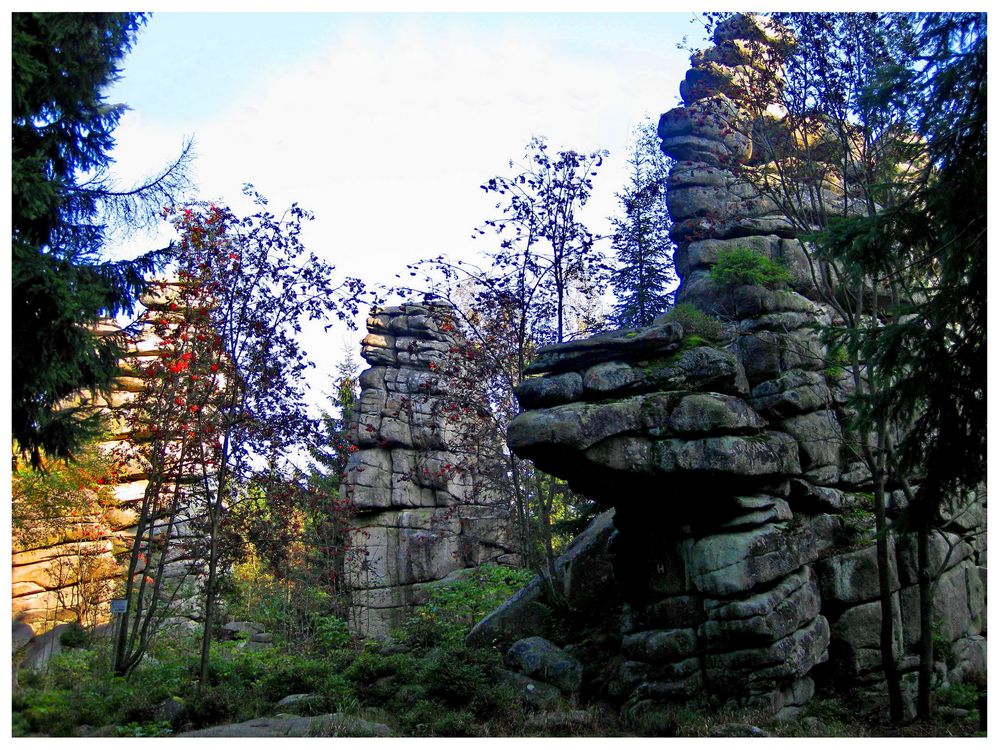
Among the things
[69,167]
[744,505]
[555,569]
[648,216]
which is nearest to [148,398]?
[69,167]

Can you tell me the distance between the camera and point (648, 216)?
21.4 metres

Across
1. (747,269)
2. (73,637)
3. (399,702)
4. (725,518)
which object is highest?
(747,269)

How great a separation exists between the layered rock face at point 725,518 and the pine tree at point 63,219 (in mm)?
5699

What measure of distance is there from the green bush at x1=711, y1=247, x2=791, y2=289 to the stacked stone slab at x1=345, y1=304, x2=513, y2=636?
11.4 metres

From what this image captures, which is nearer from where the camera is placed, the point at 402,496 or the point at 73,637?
the point at 73,637

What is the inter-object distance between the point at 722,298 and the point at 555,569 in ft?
21.6

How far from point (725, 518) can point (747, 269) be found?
18.0 feet

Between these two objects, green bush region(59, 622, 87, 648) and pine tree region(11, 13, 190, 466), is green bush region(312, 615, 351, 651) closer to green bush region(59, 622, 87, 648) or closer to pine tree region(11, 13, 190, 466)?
green bush region(59, 622, 87, 648)

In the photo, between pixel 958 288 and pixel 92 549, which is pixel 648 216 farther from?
pixel 92 549

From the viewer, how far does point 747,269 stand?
582 inches

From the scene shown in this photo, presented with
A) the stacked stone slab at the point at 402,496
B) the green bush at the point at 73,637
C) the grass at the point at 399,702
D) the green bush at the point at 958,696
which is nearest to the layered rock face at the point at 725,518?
the green bush at the point at 958,696

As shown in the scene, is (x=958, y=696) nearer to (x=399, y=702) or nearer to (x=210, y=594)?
(x=399, y=702)

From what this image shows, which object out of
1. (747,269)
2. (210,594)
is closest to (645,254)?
(747,269)

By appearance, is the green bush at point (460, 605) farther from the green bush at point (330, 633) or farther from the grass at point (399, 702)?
the green bush at point (330, 633)
